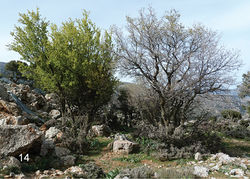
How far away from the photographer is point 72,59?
12344mm

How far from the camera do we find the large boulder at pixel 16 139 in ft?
21.7

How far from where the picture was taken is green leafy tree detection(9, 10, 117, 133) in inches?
493

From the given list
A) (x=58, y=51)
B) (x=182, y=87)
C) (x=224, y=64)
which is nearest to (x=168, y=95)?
(x=182, y=87)

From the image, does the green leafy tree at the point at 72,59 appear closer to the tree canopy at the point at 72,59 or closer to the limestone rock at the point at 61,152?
the tree canopy at the point at 72,59

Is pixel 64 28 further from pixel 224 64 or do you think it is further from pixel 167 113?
pixel 224 64

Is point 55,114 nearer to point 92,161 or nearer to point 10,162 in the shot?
point 92,161

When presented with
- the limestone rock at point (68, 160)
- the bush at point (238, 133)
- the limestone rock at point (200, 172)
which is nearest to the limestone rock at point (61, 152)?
the limestone rock at point (68, 160)

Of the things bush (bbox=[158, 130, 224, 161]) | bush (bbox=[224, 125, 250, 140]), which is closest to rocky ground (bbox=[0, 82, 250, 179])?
bush (bbox=[158, 130, 224, 161])

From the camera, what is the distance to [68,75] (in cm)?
1298

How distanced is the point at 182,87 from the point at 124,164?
386 cm

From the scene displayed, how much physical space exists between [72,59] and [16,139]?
6.35 metres

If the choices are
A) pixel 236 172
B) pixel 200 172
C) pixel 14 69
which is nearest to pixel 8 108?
pixel 200 172

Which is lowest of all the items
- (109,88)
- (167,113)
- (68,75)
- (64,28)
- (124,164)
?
(124,164)

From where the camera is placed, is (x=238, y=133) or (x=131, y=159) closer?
(x=131, y=159)
